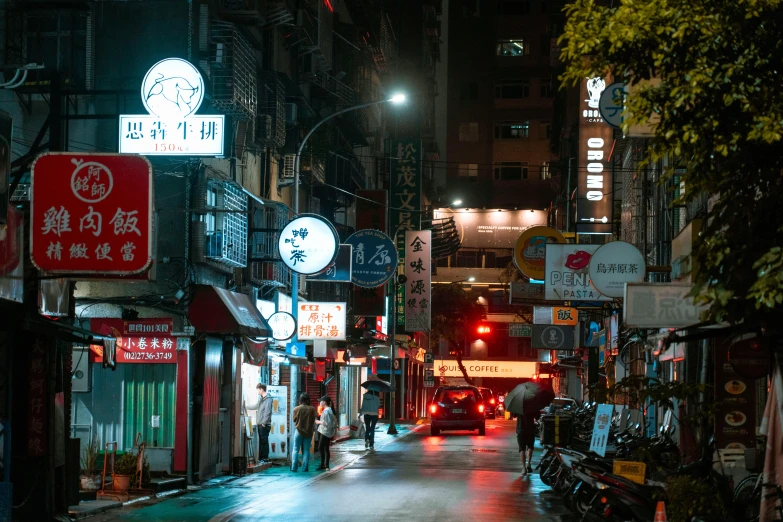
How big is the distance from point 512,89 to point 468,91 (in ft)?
12.4

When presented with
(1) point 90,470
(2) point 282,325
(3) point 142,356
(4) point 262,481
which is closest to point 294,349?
(2) point 282,325

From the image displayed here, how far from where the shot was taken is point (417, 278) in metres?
52.1

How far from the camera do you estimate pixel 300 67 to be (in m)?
34.4

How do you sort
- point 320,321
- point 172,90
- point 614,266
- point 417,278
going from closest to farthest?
point 172,90, point 614,266, point 320,321, point 417,278

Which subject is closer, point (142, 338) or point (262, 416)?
point (142, 338)

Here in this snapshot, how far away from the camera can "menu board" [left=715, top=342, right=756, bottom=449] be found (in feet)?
62.7

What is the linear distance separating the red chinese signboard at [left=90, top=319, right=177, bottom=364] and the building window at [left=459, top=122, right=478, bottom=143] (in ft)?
253

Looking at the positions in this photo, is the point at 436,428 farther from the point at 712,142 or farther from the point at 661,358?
the point at 712,142

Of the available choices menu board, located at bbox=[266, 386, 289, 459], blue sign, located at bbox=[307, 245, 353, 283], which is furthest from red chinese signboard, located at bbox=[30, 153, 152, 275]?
blue sign, located at bbox=[307, 245, 353, 283]

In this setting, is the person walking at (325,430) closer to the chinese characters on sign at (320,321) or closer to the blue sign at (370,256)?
the chinese characters on sign at (320,321)

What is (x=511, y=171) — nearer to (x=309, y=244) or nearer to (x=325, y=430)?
(x=309, y=244)

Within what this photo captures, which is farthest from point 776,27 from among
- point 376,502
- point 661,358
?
point 661,358

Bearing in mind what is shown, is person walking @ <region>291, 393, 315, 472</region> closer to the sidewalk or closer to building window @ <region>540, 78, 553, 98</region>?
the sidewalk

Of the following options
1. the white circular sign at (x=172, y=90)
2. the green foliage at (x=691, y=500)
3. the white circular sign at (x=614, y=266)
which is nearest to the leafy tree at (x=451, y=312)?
the white circular sign at (x=614, y=266)
